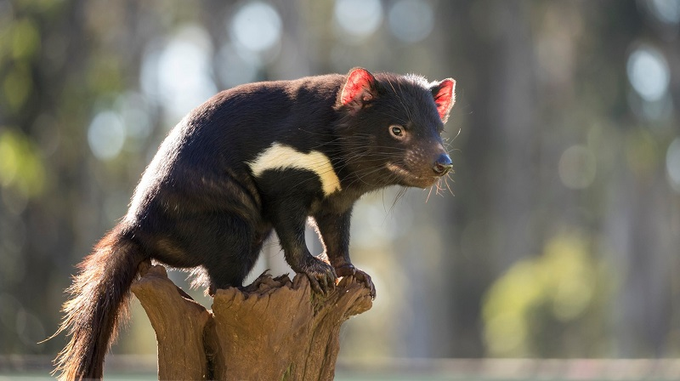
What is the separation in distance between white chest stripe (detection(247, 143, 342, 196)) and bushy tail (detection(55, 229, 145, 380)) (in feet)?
3.02

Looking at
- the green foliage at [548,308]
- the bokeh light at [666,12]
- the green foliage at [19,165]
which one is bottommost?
the green foliage at [548,308]

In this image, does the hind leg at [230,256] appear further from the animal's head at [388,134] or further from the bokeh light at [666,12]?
the bokeh light at [666,12]

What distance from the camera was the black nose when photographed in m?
6.02

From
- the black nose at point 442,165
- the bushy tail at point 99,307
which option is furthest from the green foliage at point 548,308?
the bushy tail at point 99,307

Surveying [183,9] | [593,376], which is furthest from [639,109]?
[593,376]

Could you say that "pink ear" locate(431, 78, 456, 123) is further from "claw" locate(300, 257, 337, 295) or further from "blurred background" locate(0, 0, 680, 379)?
"blurred background" locate(0, 0, 680, 379)

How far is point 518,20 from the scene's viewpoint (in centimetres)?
3356

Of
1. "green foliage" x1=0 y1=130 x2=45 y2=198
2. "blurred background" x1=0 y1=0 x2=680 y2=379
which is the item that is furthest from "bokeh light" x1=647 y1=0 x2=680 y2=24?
"green foliage" x1=0 y1=130 x2=45 y2=198

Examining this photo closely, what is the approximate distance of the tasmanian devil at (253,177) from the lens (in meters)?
5.99

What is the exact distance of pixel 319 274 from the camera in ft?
19.8

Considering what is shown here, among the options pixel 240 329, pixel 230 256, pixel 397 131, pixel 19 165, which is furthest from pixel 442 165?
pixel 19 165

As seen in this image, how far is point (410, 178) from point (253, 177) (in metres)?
0.95

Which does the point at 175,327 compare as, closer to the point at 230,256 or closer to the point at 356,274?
→ the point at 230,256

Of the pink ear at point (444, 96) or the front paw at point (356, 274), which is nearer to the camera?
the front paw at point (356, 274)
